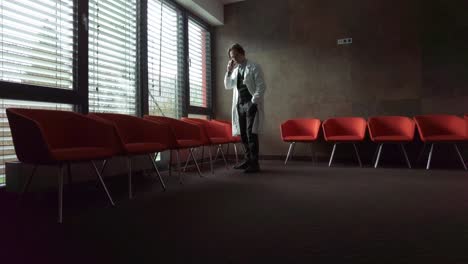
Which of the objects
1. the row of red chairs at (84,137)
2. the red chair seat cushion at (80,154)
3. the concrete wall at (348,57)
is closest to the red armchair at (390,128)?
the concrete wall at (348,57)

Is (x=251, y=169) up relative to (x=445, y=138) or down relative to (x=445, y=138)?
down

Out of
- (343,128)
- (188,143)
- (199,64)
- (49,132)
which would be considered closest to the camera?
(49,132)

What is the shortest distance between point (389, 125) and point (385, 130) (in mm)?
95

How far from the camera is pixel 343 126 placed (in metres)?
4.91

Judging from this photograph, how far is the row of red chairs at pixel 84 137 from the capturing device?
1.96 metres

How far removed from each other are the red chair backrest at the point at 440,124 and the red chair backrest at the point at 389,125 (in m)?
0.19

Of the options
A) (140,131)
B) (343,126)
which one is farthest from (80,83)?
(343,126)

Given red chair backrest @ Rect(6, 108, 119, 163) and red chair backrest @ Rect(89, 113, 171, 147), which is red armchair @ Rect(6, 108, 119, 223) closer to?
red chair backrest @ Rect(6, 108, 119, 163)

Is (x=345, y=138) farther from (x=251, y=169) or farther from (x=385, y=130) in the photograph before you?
(x=251, y=169)

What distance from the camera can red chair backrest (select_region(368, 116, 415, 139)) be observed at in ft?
14.7

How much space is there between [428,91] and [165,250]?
4914mm

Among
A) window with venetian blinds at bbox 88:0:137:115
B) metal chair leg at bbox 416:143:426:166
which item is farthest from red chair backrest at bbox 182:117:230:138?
metal chair leg at bbox 416:143:426:166

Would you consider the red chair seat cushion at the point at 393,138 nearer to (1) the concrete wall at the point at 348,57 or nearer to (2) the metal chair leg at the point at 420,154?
(2) the metal chair leg at the point at 420,154

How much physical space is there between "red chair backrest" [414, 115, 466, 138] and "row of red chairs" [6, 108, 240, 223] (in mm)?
3077
